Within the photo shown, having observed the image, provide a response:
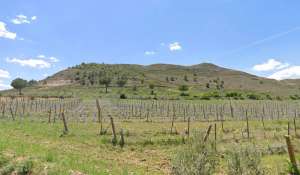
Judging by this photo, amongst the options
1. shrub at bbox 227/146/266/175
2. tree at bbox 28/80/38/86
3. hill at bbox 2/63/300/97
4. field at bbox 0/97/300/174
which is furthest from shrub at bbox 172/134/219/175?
tree at bbox 28/80/38/86

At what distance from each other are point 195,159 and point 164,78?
121 m

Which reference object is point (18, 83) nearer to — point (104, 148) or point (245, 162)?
point (104, 148)

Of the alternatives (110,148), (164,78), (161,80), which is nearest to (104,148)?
(110,148)

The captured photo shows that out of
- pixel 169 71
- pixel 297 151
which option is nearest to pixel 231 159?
pixel 297 151

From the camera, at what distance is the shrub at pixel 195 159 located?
27.0 feet

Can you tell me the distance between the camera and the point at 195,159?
27.7 feet

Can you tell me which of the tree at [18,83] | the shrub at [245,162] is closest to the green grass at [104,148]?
the shrub at [245,162]

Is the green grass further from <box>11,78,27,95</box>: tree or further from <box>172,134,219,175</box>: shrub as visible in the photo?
<box>11,78,27,95</box>: tree

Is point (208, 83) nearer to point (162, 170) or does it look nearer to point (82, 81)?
point (82, 81)

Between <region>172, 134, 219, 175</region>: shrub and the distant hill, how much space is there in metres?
99.5

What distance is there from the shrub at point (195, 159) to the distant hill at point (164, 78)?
99.5 meters

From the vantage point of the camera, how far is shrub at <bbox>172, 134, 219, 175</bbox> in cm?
823

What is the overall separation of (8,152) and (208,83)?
112802mm

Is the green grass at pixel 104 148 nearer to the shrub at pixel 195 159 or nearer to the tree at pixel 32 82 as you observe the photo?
the shrub at pixel 195 159
